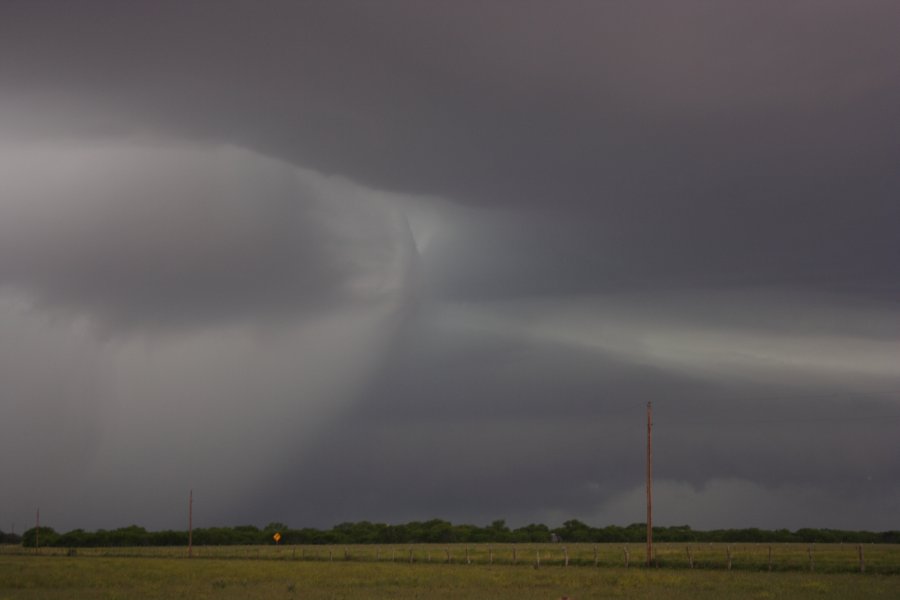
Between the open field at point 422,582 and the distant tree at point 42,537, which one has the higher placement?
the open field at point 422,582

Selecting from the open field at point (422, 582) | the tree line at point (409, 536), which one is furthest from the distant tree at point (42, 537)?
the open field at point (422, 582)

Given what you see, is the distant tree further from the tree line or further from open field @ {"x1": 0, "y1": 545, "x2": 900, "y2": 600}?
open field @ {"x1": 0, "y1": 545, "x2": 900, "y2": 600}

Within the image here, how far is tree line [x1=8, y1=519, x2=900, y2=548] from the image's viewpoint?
582 ft

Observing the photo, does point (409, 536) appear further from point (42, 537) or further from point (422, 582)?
point (422, 582)

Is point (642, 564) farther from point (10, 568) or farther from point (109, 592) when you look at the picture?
point (10, 568)

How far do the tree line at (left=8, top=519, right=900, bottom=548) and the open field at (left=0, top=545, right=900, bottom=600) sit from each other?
9966 centimetres

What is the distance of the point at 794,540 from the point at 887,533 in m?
20.4

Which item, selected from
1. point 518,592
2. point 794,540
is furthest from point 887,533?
point 518,592

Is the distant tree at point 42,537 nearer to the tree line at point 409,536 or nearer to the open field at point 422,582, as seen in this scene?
the tree line at point 409,536

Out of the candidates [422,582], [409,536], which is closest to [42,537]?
[409,536]

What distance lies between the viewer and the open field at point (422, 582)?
168 feet

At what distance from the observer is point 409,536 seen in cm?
19525

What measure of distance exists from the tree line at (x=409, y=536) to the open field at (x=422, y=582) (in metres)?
99.7

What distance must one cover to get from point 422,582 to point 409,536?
137m
